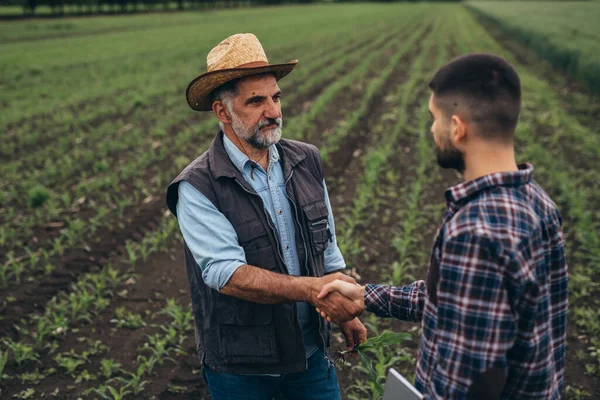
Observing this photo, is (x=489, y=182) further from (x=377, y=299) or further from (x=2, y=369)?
(x=2, y=369)

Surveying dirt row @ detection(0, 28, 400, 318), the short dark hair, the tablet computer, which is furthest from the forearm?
dirt row @ detection(0, 28, 400, 318)

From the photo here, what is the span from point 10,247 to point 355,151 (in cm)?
592

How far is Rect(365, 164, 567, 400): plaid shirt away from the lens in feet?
5.00

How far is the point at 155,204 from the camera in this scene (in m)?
7.31

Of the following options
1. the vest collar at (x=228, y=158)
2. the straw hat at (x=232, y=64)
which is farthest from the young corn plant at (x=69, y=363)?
the straw hat at (x=232, y=64)

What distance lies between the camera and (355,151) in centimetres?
977

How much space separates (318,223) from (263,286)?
50cm

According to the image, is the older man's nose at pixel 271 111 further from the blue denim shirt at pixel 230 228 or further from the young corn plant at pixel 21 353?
the young corn plant at pixel 21 353

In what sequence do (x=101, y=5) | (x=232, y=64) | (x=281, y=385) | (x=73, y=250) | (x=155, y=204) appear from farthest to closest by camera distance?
1. (x=101, y=5)
2. (x=155, y=204)
3. (x=73, y=250)
4. (x=281, y=385)
5. (x=232, y=64)

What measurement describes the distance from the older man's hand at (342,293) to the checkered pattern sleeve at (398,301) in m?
0.04

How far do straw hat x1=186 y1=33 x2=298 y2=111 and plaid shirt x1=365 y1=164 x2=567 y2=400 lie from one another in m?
1.23

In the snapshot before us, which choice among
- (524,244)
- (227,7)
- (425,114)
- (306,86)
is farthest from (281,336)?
(227,7)

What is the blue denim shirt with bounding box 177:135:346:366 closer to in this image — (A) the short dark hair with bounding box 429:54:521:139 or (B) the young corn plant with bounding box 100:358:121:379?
(A) the short dark hair with bounding box 429:54:521:139

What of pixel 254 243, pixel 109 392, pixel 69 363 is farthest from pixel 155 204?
pixel 254 243
